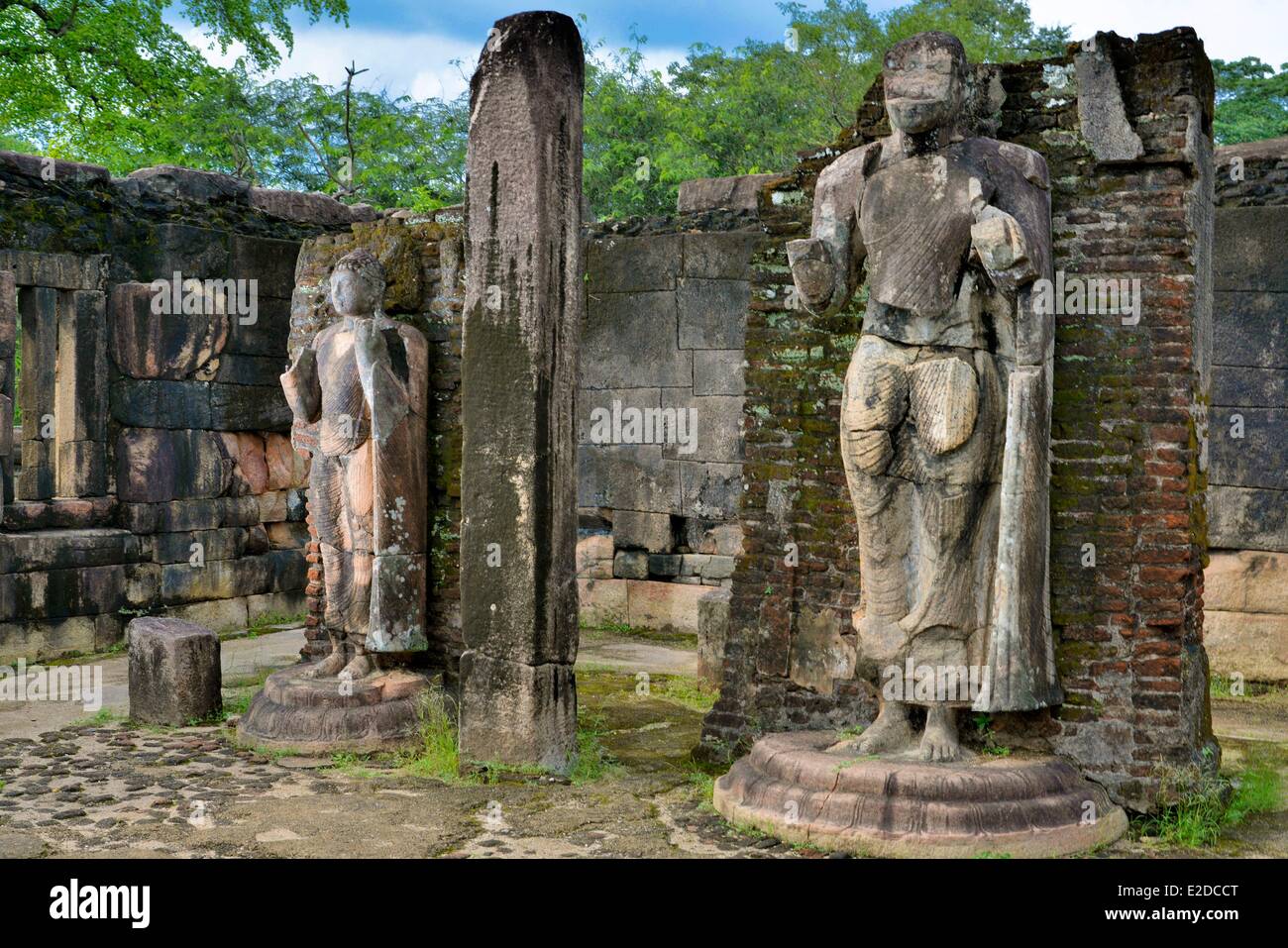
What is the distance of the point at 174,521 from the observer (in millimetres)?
11594

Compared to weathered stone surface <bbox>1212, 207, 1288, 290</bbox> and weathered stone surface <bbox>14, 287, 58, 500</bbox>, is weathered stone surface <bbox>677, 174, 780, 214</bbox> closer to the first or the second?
weathered stone surface <bbox>1212, 207, 1288, 290</bbox>

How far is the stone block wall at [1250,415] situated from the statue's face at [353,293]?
18.9ft

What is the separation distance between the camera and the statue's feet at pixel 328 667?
7.66m

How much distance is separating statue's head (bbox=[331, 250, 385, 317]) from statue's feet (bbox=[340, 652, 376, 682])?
1.98 meters

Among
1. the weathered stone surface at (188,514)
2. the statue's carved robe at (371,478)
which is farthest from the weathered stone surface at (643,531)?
the statue's carved robe at (371,478)

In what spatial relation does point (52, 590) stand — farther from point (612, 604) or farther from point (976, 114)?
point (976, 114)

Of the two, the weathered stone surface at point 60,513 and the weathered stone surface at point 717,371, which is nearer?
the weathered stone surface at point 60,513

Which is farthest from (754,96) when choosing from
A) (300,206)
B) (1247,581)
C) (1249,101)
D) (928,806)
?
(928,806)

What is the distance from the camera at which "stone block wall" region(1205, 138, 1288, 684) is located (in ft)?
30.0

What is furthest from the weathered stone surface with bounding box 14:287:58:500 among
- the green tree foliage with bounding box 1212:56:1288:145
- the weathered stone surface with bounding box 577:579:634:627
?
the green tree foliage with bounding box 1212:56:1288:145

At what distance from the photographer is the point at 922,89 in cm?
555

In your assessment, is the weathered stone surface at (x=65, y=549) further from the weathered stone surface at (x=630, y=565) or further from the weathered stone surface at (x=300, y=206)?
the weathered stone surface at (x=630, y=565)

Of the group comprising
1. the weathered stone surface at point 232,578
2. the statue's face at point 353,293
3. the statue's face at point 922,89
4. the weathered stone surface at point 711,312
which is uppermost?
the statue's face at point 922,89

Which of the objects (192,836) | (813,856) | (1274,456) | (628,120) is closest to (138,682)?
(192,836)
